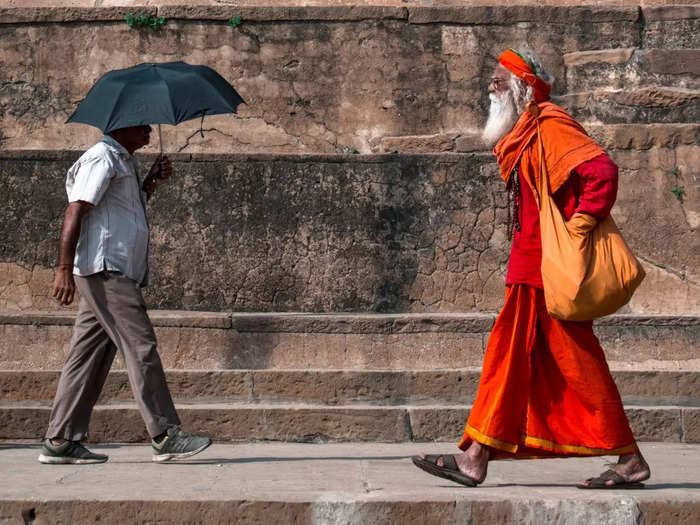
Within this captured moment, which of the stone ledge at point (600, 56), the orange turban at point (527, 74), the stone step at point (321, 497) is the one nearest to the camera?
the stone step at point (321, 497)

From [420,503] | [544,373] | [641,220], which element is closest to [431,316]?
[641,220]

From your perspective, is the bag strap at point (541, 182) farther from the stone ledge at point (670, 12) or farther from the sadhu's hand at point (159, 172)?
the stone ledge at point (670, 12)

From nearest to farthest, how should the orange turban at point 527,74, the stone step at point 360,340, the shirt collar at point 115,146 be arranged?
the orange turban at point 527,74
the shirt collar at point 115,146
the stone step at point 360,340

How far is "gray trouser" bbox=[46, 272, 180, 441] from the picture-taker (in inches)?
204

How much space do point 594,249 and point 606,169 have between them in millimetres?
322

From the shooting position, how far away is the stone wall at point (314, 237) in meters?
7.64

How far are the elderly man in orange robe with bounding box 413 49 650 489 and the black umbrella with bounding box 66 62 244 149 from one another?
1461mm

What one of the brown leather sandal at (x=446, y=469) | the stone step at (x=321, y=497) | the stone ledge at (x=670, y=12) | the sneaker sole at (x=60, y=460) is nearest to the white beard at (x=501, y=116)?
the brown leather sandal at (x=446, y=469)

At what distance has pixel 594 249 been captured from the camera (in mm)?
4625

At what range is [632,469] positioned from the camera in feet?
15.1

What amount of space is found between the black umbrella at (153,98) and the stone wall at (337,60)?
349 cm

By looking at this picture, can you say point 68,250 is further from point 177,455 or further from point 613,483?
point 613,483

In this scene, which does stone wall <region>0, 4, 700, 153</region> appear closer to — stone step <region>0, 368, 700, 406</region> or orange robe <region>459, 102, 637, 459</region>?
stone step <region>0, 368, 700, 406</region>

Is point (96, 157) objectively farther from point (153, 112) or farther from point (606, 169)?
point (606, 169)
